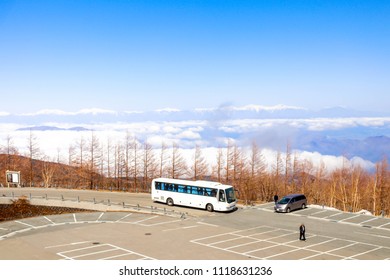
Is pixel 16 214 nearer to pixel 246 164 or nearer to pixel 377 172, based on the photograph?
pixel 246 164

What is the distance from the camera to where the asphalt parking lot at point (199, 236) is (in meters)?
25.9

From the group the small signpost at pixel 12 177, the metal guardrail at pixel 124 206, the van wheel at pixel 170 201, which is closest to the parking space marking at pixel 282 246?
the metal guardrail at pixel 124 206

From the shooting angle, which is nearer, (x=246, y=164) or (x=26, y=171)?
(x=246, y=164)

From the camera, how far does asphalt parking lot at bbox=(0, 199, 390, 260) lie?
25891 millimetres

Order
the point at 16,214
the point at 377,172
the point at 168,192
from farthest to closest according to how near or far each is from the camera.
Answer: the point at 377,172 → the point at 168,192 → the point at 16,214

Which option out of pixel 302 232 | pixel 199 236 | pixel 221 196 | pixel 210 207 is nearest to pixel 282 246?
pixel 302 232

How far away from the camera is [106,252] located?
86.7 feet

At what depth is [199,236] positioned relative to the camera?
30625 mm

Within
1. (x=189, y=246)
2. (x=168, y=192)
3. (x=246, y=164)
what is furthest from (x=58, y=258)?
(x=246, y=164)

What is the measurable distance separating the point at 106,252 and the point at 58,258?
3.08 meters

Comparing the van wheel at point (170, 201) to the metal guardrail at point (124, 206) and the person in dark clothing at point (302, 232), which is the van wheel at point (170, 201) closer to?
the metal guardrail at point (124, 206)

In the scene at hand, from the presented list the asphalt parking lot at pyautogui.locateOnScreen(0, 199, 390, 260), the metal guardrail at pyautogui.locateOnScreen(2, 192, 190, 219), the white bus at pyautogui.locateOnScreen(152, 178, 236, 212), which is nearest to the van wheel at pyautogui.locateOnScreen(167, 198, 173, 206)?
the white bus at pyautogui.locateOnScreen(152, 178, 236, 212)

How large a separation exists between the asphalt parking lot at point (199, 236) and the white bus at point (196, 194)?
1189mm

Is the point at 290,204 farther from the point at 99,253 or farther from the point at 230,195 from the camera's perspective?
the point at 99,253
